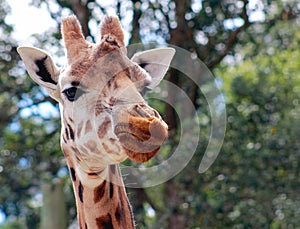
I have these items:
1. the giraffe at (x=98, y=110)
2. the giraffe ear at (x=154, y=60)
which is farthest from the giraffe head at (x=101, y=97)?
the giraffe ear at (x=154, y=60)

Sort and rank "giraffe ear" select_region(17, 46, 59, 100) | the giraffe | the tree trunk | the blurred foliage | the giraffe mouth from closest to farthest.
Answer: the giraffe mouth
the giraffe
"giraffe ear" select_region(17, 46, 59, 100)
the tree trunk
the blurred foliage

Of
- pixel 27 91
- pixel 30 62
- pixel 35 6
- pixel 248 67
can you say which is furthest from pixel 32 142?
pixel 30 62

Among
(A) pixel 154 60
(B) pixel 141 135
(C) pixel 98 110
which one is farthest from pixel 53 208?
(B) pixel 141 135

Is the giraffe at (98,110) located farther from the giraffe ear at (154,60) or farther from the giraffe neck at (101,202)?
the giraffe ear at (154,60)

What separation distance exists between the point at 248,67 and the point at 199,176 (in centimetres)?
183

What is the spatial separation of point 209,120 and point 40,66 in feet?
18.3

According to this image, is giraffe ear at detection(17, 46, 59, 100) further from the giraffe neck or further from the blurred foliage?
the blurred foliage

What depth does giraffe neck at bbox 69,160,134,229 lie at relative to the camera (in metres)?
3.45

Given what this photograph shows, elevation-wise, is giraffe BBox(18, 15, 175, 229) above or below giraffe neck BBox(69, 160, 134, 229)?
above

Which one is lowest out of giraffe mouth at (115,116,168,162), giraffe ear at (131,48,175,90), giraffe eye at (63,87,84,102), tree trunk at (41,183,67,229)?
tree trunk at (41,183,67,229)

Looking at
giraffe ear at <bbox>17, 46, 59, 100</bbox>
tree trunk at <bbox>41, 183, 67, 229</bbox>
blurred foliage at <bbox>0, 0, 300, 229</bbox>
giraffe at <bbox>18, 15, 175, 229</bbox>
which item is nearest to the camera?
giraffe at <bbox>18, 15, 175, 229</bbox>

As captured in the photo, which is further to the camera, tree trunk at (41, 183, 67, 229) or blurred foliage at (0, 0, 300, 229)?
blurred foliage at (0, 0, 300, 229)

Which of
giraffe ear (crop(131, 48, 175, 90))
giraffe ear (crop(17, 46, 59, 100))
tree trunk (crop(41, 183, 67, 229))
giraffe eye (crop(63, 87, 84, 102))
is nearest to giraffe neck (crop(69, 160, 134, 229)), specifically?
giraffe eye (crop(63, 87, 84, 102))

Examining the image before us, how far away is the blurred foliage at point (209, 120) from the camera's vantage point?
8.77m
